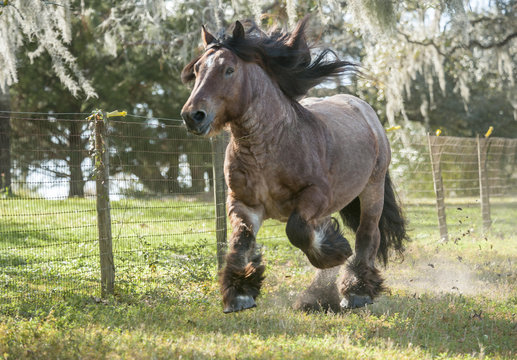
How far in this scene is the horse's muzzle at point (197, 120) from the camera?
4281 mm

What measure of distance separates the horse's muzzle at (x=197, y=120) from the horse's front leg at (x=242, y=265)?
36.3 inches

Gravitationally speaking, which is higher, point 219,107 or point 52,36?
point 52,36

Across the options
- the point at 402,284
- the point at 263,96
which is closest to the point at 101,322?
the point at 263,96

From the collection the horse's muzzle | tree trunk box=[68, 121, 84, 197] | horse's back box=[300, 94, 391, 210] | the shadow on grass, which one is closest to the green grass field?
the shadow on grass

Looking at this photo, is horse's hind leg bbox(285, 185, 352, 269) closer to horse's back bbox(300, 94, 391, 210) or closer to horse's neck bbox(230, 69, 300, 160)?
horse's neck bbox(230, 69, 300, 160)

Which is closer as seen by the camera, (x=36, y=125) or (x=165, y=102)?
(x=36, y=125)

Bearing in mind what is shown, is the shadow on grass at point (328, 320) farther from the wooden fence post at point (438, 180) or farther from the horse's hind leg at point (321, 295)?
the wooden fence post at point (438, 180)

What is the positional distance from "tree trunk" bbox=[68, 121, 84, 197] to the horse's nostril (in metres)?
2.24

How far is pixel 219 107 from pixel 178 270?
3.32 metres

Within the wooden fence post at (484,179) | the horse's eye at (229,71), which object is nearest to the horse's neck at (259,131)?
the horse's eye at (229,71)

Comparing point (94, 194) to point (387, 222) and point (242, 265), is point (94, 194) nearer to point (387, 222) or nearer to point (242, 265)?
point (242, 265)

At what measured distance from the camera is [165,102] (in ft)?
64.3

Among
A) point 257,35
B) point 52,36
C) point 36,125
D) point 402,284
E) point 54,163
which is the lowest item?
point 402,284

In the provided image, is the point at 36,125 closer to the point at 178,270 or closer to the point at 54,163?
the point at 54,163
